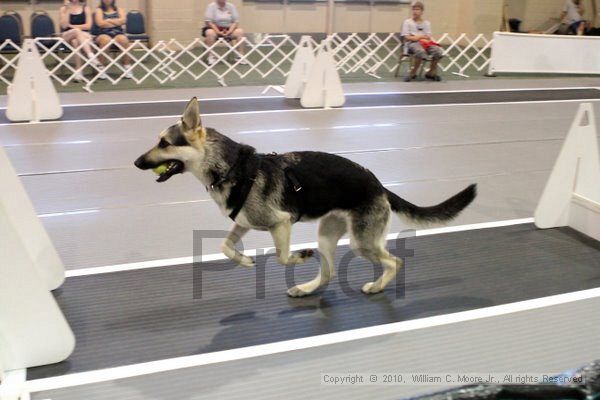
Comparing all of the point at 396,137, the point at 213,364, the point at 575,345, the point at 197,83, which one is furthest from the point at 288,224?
the point at 197,83

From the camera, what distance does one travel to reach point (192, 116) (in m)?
2.89

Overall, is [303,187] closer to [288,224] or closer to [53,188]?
[288,224]

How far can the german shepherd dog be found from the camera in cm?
296

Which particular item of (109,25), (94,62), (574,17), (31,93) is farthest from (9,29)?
(574,17)

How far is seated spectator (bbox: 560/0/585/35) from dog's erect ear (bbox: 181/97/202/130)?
50.6 ft

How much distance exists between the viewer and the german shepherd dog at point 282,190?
2.96 meters

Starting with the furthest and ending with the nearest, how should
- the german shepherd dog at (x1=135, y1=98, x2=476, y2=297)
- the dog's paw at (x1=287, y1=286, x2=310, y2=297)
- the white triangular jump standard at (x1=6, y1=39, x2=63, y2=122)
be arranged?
the white triangular jump standard at (x1=6, y1=39, x2=63, y2=122), the dog's paw at (x1=287, y1=286, x2=310, y2=297), the german shepherd dog at (x1=135, y1=98, x2=476, y2=297)

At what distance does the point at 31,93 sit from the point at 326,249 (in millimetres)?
5839

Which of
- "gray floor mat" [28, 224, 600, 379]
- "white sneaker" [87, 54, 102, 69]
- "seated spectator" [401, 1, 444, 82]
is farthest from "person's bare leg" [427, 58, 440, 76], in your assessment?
"gray floor mat" [28, 224, 600, 379]

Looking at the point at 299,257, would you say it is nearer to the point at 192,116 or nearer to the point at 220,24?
the point at 192,116

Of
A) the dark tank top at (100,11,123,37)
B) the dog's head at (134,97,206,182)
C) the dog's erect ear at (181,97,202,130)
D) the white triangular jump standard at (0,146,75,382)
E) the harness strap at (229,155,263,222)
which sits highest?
the dark tank top at (100,11,123,37)

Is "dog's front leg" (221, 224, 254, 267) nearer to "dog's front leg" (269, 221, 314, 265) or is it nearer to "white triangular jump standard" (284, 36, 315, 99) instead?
"dog's front leg" (269, 221, 314, 265)

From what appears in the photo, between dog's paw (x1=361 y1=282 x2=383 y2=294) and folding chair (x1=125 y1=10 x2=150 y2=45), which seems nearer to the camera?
dog's paw (x1=361 y1=282 x2=383 y2=294)

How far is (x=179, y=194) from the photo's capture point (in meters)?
5.34
